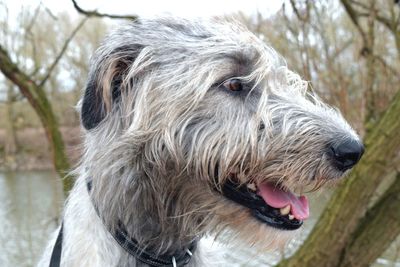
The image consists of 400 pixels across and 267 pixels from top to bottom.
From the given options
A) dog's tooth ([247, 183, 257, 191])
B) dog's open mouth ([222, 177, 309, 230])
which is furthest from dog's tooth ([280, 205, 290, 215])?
dog's tooth ([247, 183, 257, 191])

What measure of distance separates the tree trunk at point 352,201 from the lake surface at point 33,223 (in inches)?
8.0

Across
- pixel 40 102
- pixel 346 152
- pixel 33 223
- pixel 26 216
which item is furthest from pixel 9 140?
pixel 346 152

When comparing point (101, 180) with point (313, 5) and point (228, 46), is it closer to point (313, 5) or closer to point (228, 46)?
point (228, 46)

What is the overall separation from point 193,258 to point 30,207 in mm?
12316

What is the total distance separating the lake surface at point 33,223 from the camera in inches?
239

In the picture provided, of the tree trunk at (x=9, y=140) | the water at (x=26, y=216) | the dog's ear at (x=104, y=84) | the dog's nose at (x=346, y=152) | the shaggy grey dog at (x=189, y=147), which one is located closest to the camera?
the dog's nose at (x=346, y=152)

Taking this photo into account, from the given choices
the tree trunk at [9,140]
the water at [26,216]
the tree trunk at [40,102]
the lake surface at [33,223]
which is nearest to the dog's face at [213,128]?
the lake surface at [33,223]

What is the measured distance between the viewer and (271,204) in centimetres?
241

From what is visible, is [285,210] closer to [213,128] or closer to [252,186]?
[252,186]

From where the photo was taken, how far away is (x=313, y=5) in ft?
17.9

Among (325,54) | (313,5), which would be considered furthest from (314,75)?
(313,5)

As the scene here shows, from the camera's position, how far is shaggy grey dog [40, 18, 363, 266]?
7.61 feet

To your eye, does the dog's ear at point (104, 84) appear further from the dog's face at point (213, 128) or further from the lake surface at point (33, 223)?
the lake surface at point (33, 223)

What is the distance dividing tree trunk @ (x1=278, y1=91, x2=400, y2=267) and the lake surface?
203mm
